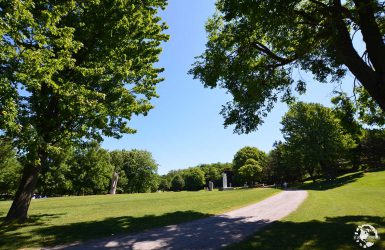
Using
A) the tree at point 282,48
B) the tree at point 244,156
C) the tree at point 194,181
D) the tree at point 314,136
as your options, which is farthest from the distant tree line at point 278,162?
the tree at point 194,181

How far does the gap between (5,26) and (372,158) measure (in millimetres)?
77438

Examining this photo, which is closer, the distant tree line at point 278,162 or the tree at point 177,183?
the distant tree line at point 278,162

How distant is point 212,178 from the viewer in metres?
140

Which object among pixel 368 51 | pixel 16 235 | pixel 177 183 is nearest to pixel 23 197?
pixel 16 235

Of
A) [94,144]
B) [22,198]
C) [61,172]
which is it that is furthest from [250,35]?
[61,172]

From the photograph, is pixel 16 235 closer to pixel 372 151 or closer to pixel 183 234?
pixel 183 234

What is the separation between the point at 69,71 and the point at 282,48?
36.0ft

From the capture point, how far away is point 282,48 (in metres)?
15.5

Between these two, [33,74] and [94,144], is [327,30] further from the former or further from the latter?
[94,144]

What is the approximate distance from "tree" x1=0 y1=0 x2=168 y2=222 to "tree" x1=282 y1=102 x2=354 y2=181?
159ft

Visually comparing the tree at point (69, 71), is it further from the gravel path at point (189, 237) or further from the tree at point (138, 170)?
the tree at point (138, 170)

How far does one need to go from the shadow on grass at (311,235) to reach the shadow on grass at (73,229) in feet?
16.4

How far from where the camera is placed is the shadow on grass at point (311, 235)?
9.15 meters

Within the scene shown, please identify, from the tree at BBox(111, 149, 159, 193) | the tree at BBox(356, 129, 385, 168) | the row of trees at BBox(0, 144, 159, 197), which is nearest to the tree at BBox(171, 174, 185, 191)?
the row of trees at BBox(0, 144, 159, 197)
